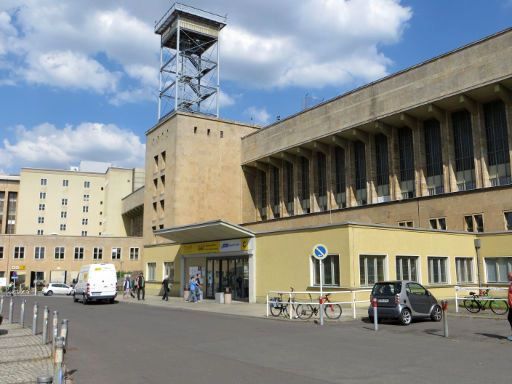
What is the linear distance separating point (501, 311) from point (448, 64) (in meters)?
19.3

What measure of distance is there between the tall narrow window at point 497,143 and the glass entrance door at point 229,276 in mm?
17450

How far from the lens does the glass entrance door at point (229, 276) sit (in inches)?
1259

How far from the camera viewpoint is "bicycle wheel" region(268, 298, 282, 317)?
2134cm

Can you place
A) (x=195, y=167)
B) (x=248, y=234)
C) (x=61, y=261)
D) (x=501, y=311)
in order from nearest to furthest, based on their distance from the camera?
(x=501, y=311)
(x=248, y=234)
(x=195, y=167)
(x=61, y=261)

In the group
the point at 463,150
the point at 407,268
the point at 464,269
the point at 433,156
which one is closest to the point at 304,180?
the point at 433,156

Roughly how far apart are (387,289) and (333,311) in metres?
3.03

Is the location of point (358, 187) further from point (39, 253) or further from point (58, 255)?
point (39, 253)

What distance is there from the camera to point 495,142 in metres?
34.1

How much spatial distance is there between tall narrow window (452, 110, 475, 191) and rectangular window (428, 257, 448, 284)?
8375mm

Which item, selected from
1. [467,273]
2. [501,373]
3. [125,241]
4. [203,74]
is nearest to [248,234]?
[467,273]

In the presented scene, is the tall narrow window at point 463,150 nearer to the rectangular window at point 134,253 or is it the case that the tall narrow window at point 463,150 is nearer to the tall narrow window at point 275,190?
the tall narrow window at point 275,190

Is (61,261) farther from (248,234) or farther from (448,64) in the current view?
(448,64)

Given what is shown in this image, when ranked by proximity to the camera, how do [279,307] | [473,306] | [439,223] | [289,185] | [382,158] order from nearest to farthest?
[279,307] → [473,306] → [439,223] → [382,158] → [289,185]

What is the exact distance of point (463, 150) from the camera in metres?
36.2
